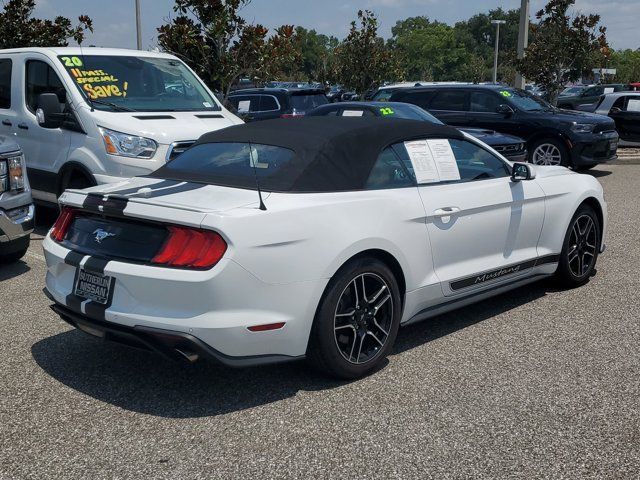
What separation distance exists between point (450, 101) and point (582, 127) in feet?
8.62

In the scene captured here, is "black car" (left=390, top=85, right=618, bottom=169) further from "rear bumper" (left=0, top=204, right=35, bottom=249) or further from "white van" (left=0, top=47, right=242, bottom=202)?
"rear bumper" (left=0, top=204, right=35, bottom=249)

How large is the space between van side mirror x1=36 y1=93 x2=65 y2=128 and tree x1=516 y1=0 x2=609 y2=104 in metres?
15.1

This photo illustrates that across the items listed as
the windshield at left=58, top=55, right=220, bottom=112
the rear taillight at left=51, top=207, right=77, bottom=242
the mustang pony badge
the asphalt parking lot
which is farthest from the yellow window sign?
the mustang pony badge

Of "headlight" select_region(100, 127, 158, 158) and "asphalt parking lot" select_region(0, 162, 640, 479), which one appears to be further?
"headlight" select_region(100, 127, 158, 158)

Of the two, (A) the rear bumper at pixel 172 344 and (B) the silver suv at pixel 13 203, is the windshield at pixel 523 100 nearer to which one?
(B) the silver suv at pixel 13 203

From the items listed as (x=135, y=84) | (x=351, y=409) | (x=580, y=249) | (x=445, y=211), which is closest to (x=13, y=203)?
(x=135, y=84)

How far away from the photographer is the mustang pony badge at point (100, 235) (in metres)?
4.16

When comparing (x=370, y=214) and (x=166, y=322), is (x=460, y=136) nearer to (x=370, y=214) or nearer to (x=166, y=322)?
(x=370, y=214)

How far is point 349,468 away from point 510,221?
2.65 metres

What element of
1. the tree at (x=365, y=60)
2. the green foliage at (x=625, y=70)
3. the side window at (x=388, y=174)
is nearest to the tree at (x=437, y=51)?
the green foliage at (x=625, y=70)

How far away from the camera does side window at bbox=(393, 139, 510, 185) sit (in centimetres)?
527

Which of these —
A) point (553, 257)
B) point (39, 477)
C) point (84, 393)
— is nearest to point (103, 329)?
point (84, 393)

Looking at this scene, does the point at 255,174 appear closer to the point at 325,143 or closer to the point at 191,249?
the point at 325,143

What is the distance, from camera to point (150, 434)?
372 centimetres
